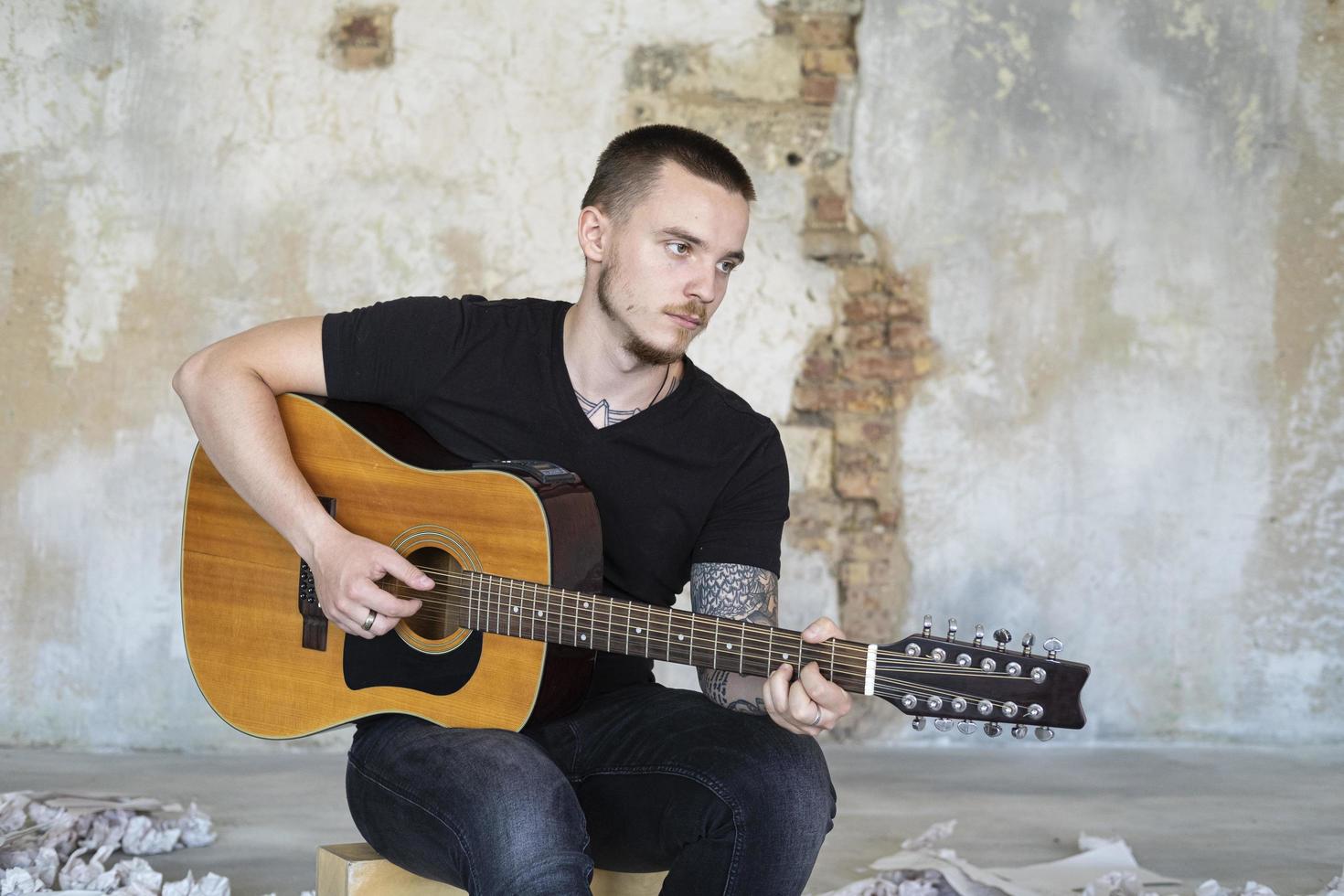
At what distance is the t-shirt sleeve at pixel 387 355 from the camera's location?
7.55ft

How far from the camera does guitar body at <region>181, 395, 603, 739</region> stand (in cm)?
202

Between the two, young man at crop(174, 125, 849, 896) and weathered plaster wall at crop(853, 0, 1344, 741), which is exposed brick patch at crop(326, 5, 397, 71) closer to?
weathered plaster wall at crop(853, 0, 1344, 741)

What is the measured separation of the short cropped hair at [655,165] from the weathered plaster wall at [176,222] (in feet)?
6.87

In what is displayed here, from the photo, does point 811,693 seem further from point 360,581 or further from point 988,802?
point 988,802

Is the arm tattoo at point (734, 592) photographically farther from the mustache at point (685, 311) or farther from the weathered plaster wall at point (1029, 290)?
the weathered plaster wall at point (1029, 290)

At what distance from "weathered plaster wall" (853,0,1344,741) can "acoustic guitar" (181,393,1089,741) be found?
8.91 ft

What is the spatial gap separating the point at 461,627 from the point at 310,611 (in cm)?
33

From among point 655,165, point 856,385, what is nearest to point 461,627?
point 655,165

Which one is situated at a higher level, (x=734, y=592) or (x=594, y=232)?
(x=594, y=232)

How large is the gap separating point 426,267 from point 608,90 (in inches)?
34.6

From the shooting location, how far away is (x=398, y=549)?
2.20 m

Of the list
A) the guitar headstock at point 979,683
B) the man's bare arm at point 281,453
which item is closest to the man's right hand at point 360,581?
the man's bare arm at point 281,453

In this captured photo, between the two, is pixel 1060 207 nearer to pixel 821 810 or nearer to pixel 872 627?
pixel 872 627

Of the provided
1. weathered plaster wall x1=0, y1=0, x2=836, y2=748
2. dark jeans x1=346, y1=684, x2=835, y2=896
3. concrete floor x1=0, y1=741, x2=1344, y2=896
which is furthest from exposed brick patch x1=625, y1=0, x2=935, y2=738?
dark jeans x1=346, y1=684, x2=835, y2=896
